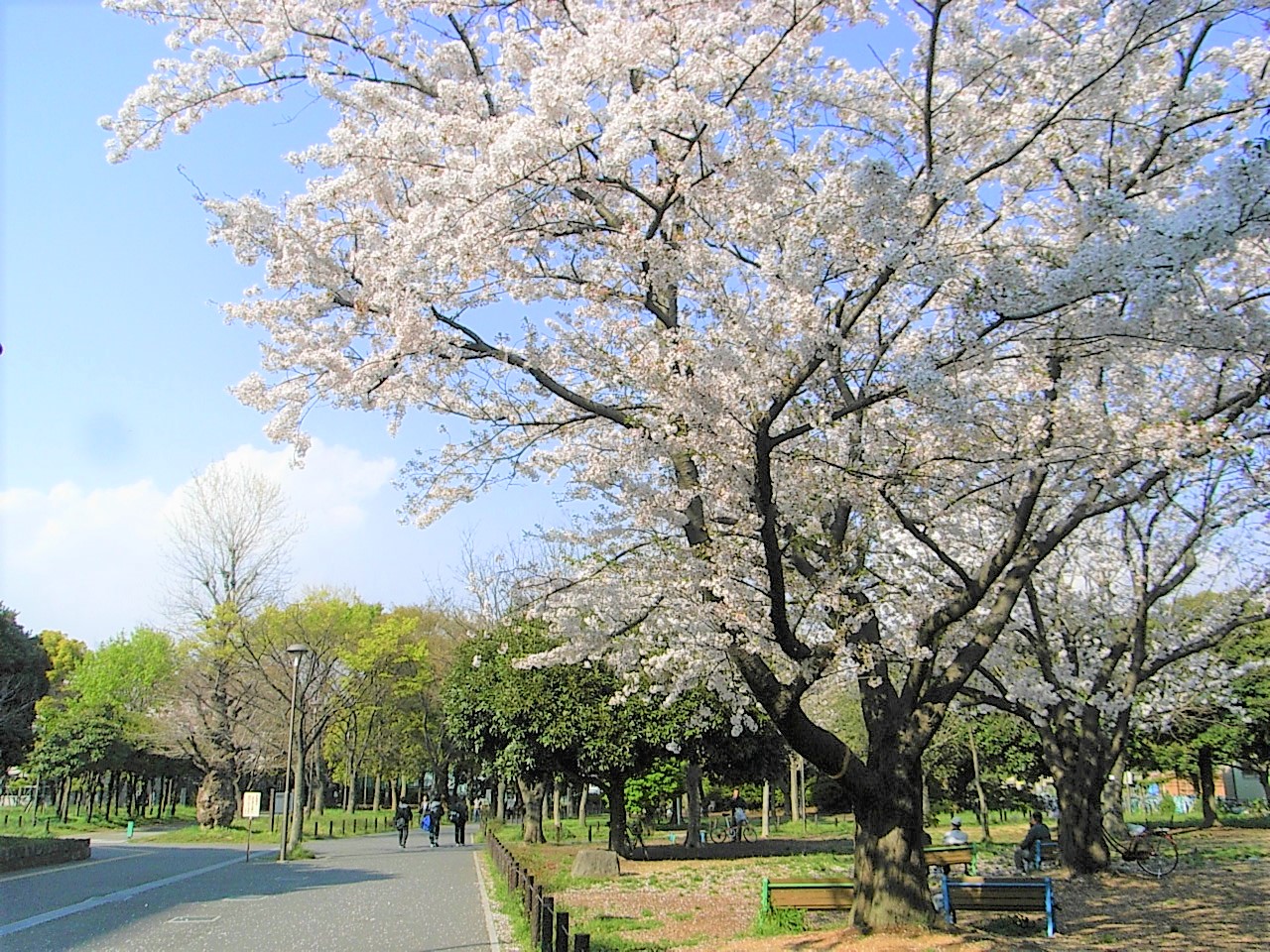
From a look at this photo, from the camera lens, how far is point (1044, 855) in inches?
701

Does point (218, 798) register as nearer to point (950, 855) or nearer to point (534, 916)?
point (950, 855)

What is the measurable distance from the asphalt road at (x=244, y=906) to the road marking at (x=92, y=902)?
0.6 inches

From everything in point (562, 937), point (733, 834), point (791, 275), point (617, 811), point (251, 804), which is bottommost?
point (733, 834)

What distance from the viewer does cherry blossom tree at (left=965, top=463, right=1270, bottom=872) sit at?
1430 cm

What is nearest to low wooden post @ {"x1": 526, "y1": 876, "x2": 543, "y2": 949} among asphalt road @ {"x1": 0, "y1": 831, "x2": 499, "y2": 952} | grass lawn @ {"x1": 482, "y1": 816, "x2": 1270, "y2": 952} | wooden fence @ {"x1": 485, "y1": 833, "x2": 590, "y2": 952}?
wooden fence @ {"x1": 485, "y1": 833, "x2": 590, "y2": 952}

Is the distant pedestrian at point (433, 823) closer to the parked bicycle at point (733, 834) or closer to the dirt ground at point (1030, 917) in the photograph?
the parked bicycle at point (733, 834)

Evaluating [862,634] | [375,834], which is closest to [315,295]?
[862,634]

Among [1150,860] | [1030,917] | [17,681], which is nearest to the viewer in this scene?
[1030,917]

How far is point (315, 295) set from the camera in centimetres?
823

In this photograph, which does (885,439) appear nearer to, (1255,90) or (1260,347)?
(1260,347)

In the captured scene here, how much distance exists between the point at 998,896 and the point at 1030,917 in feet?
4.64

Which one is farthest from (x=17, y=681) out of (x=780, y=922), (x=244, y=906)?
(x=780, y=922)

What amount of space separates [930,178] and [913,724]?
218 inches

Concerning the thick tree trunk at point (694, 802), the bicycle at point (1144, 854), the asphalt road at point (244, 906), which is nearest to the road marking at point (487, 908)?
the asphalt road at point (244, 906)
